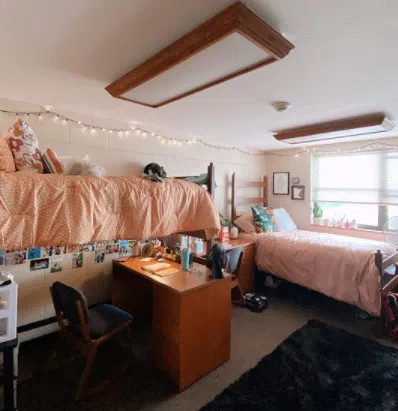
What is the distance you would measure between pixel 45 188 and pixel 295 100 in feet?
6.49

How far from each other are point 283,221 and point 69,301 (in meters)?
3.36

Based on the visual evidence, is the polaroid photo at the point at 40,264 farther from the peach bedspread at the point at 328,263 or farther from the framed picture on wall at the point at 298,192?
the framed picture on wall at the point at 298,192

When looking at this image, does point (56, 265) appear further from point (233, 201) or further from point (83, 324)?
point (233, 201)

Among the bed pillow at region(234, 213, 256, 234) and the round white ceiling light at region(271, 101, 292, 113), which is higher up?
the round white ceiling light at region(271, 101, 292, 113)

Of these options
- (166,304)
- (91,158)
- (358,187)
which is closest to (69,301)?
(166,304)

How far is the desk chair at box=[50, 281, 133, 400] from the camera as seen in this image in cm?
185

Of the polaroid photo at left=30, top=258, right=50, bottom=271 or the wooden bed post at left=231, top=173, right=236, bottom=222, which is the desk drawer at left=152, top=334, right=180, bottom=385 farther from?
the wooden bed post at left=231, top=173, right=236, bottom=222

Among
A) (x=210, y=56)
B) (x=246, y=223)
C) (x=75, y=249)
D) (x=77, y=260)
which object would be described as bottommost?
(x=77, y=260)

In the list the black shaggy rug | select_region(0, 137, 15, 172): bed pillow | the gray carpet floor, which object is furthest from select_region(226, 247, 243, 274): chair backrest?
select_region(0, 137, 15, 172): bed pillow

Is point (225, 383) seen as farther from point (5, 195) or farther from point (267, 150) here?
point (267, 150)

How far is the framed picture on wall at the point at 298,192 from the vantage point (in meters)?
→ 4.52

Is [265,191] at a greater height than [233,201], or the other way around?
[265,191]

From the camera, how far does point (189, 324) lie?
1.98m

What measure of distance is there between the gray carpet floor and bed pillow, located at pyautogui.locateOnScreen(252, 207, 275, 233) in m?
1.24
